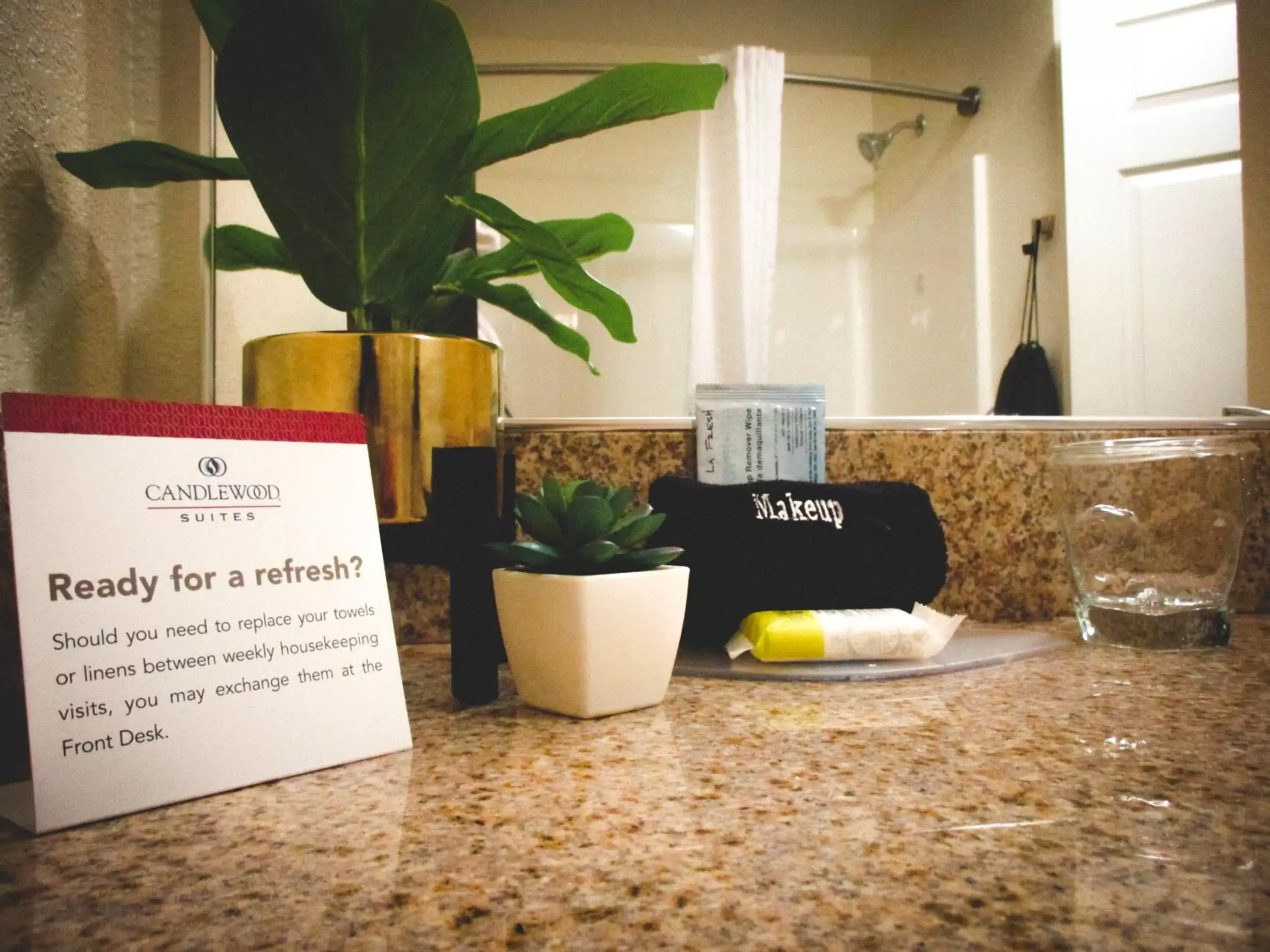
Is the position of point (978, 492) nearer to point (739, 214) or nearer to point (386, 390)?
point (386, 390)

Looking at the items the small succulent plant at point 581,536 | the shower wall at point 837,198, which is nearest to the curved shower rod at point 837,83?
the shower wall at point 837,198

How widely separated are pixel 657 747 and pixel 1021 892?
0.57 feet

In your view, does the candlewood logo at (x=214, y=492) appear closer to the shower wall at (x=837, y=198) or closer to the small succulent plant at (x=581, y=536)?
the small succulent plant at (x=581, y=536)

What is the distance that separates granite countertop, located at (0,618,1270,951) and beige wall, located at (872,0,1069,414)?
67 centimetres

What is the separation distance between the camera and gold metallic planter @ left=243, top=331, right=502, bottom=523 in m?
0.45

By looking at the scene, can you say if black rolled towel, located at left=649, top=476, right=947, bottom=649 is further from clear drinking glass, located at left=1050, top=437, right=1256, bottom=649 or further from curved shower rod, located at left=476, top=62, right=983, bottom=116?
curved shower rod, located at left=476, top=62, right=983, bottom=116

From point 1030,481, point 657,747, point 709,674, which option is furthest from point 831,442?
point 657,747

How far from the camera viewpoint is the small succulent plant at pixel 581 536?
1.26ft

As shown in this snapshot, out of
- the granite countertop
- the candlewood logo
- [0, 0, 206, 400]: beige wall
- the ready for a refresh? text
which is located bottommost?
the granite countertop

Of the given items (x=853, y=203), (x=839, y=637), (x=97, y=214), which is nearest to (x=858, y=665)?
(x=839, y=637)

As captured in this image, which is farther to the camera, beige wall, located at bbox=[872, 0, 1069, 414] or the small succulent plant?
beige wall, located at bbox=[872, 0, 1069, 414]

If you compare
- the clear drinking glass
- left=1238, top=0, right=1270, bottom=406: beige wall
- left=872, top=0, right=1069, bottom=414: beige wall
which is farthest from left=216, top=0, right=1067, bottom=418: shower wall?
the clear drinking glass

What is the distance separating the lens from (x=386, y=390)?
449 millimetres

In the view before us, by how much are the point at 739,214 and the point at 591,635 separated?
106cm
